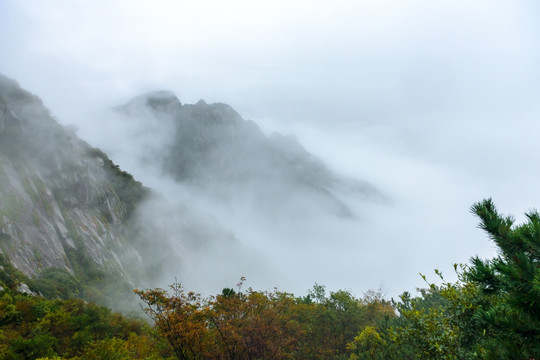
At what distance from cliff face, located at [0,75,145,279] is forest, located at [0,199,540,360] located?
15225mm

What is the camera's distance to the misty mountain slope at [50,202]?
53.2 meters

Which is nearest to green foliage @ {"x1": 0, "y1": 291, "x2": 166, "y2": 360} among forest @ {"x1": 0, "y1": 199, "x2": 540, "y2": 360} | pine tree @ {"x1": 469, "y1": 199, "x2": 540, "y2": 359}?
forest @ {"x1": 0, "y1": 199, "x2": 540, "y2": 360}

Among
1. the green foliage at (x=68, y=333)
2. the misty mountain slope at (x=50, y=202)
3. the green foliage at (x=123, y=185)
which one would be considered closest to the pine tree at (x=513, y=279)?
the green foliage at (x=68, y=333)

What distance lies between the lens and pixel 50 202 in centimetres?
6328

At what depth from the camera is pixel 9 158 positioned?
60.4 meters

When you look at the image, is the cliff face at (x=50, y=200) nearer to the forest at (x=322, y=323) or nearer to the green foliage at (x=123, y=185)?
the green foliage at (x=123, y=185)

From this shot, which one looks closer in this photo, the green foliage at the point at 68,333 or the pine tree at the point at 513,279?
the pine tree at the point at 513,279

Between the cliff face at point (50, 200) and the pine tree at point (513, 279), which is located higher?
the cliff face at point (50, 200)

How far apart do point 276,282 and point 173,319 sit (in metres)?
164

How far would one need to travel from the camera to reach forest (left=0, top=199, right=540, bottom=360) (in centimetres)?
596

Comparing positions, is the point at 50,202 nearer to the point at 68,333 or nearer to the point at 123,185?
the point at 123,185

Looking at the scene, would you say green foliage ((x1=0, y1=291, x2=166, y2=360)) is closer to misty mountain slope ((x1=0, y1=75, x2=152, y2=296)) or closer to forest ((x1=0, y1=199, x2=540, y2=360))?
forest ((x1=0, y1=199, x2=540, y2=360))

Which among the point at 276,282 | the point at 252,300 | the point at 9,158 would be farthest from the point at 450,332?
the point at 276,282

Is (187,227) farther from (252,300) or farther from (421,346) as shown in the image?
(421,346)
